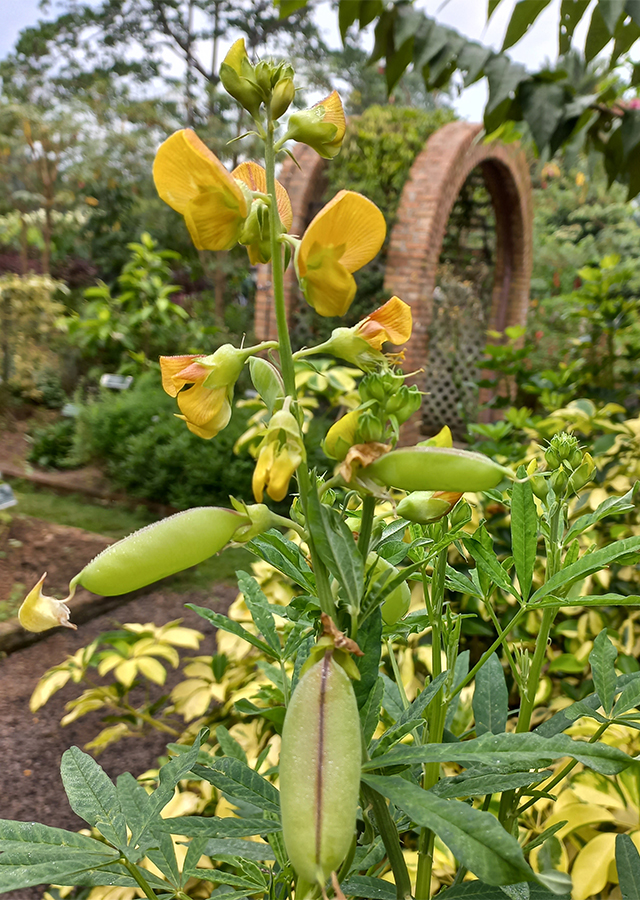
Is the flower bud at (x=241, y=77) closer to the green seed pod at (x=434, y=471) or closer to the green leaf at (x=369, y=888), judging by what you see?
the green seed pod at (x=434, y=471)

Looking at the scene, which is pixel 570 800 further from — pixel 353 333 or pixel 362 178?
pixel 362 178

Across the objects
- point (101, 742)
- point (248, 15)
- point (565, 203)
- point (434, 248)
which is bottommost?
point (101, 742)

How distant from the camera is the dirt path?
1.52 meters

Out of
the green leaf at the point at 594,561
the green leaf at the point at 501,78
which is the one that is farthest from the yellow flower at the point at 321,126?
the green leaf at the point at 501,78

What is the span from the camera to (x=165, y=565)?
12.8 inches

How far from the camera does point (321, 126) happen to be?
38cm

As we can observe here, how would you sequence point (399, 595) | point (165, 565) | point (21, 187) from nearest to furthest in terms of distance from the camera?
point (165, 565) → point (399, 595) → point (21, 187)

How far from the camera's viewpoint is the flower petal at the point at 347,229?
1.15 feet

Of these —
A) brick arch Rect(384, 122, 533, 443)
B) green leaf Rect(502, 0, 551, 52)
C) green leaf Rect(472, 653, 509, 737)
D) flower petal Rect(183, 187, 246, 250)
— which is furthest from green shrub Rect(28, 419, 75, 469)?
flower petal Rect(183, 187, 246, 250)

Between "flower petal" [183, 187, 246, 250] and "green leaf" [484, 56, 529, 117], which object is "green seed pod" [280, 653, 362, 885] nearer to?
"flower petal" [183, 187, 246, 250]

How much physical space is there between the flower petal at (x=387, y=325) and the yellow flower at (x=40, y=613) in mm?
222

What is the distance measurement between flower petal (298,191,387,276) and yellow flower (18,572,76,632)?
23 cm

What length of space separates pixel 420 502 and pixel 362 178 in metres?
4.03

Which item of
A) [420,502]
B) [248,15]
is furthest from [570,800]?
[248,15]
